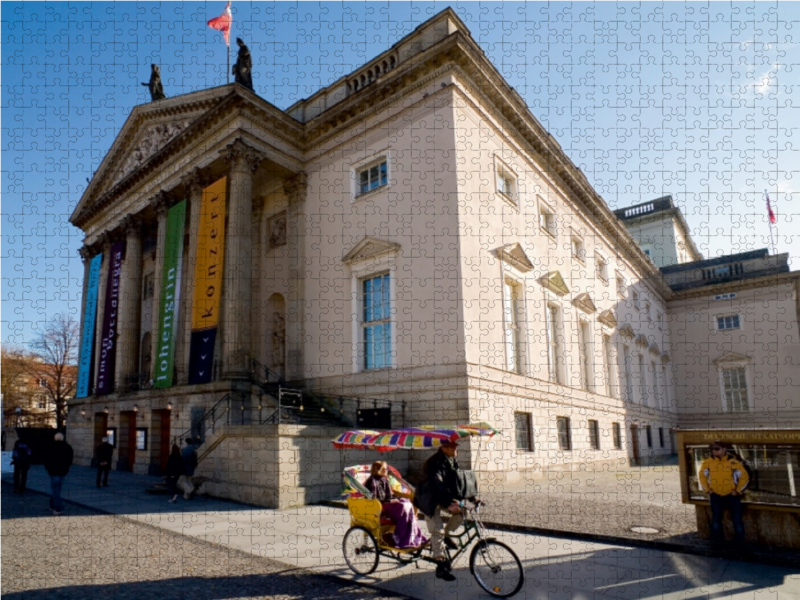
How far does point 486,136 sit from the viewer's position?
22547mm

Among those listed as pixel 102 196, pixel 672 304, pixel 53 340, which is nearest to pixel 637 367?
pixel 672 304

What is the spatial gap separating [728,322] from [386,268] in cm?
3747

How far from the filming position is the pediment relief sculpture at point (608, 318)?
3271 cm

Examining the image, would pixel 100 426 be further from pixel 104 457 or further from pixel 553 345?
pixel 553 345

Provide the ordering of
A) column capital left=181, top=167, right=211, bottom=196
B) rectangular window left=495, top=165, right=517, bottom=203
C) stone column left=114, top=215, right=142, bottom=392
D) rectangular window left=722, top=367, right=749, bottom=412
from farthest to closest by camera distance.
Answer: rectangular window left=722, top=367, right=749, bottom=412, stone column left=114, top=215, right=142, bottom=392, column capital left=181, top=167, right=211, bottom=196, rectangular window left=495, top=165, right=517, bottom=203

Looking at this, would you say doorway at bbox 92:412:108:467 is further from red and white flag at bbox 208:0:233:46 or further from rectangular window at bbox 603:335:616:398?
rectangular window at bbox 603:335:616:398

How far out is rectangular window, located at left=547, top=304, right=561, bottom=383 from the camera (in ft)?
84.0

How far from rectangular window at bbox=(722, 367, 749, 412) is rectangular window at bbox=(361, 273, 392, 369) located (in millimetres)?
34576

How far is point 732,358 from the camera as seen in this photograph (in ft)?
144

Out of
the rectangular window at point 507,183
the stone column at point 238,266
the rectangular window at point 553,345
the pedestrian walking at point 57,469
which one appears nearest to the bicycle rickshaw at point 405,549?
the pedestrian walking at point 57,469

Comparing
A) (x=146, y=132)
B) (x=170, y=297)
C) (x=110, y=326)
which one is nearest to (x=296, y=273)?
(x=170, y=297)

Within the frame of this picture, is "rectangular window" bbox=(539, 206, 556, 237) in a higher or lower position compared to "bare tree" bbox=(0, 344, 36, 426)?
higher

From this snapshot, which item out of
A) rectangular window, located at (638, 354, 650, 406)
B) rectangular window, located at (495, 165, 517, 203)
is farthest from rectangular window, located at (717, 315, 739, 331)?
rectangular window, located at (495, 165, 517, 203)

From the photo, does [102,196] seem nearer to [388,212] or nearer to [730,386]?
[388,212]
